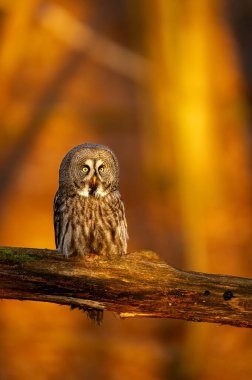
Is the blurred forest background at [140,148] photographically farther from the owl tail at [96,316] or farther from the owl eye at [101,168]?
the owl tail at [96,316]

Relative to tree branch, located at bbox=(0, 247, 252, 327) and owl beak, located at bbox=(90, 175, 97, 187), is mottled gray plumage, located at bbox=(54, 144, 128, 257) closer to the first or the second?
owl beak, located at bbox=(90, 175, 97, 187)

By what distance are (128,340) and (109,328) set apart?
0.29 meters

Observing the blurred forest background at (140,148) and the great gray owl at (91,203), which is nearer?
the great gray owl at (91,203)

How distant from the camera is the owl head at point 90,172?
4.74 m

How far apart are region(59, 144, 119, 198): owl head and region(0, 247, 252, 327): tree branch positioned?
0.85 meters

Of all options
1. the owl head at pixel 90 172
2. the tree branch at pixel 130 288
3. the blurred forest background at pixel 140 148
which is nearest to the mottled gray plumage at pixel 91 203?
the owl head at pixel 90 172

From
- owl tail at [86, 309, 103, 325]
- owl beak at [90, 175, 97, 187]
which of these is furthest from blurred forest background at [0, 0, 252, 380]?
owl tail at [86, 309, 103, 325]

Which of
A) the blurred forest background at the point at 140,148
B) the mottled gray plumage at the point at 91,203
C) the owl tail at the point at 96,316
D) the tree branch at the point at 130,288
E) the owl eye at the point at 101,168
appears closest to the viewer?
the tree branch at the point at 130,288

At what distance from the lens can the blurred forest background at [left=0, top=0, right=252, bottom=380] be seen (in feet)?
27.1

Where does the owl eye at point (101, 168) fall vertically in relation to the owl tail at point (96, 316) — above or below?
above

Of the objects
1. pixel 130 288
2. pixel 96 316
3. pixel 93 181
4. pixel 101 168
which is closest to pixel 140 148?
pixel 101 168

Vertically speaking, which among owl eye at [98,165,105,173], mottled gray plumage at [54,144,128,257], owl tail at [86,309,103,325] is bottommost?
owl tail at [86,309,103,325]

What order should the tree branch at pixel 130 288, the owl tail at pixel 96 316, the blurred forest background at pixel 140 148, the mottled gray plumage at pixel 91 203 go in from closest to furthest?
the tree branch at pixel 130 288 < the owl tail at pixel 96 316 < the mottled gray plumage at pixel 91 203 < the blurred forest background at pixel 140 148

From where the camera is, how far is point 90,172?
4773 millimetres
